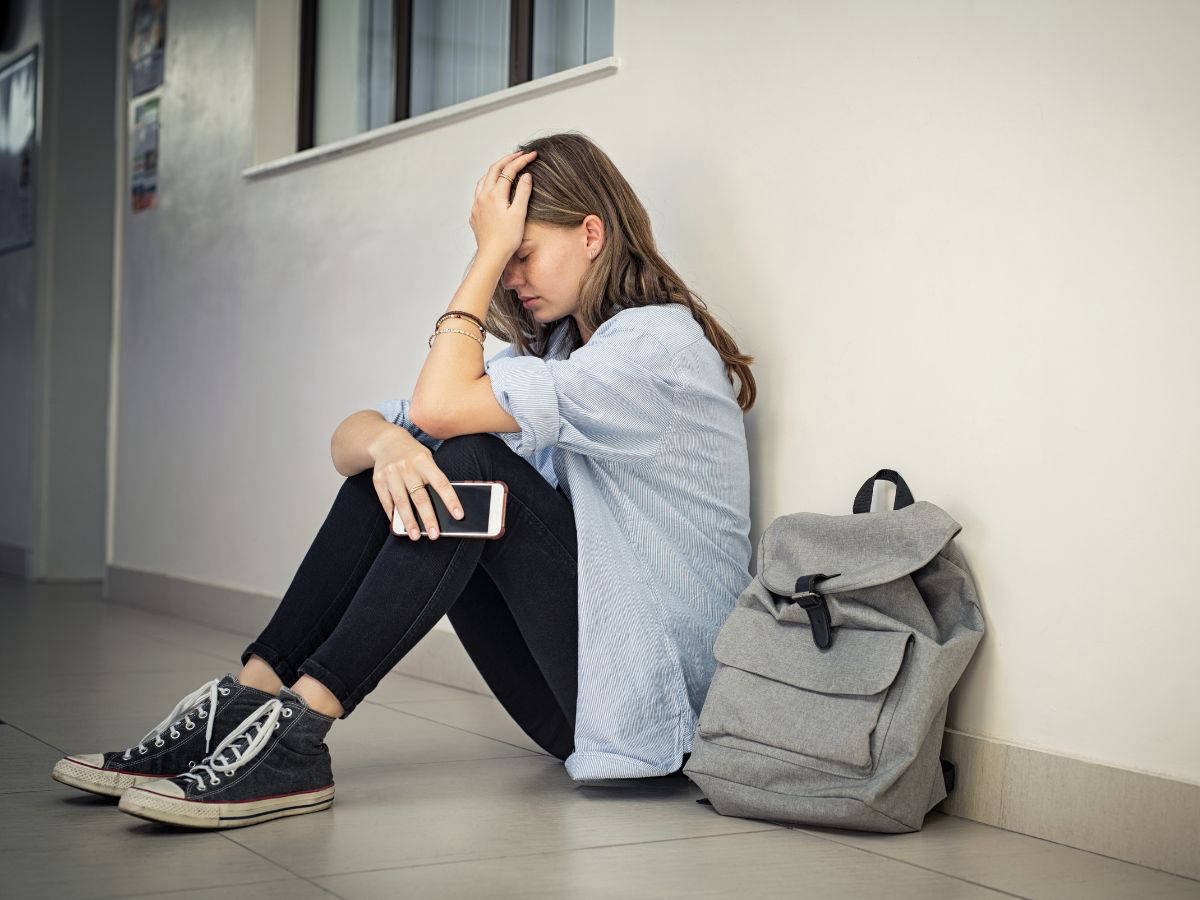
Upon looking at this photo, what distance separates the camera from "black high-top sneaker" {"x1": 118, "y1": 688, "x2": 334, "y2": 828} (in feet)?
4.83

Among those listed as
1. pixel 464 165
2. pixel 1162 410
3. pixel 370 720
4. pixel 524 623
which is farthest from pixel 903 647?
pixel 464 165

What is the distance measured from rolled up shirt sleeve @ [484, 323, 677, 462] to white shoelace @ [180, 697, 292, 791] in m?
0.43

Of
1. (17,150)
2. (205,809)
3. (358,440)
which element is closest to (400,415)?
(358,440)

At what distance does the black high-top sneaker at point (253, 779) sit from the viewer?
57.9 inches

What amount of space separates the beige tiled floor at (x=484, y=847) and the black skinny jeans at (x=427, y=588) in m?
0.16

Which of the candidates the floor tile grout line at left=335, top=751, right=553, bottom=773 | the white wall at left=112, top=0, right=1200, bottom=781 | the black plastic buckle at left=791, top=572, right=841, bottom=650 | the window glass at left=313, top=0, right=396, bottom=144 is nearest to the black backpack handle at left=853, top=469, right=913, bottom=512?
the white wall at left=112, top=0, right=1200, bottom=781

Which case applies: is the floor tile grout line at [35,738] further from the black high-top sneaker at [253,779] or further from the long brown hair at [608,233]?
the long brown hair at [608,233]

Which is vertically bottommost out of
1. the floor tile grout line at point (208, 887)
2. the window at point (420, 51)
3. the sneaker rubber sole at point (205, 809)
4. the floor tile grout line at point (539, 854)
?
the floor tile grout line at point (539, 854)

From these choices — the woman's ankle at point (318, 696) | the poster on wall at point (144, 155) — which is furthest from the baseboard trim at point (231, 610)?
the poster on wall at point (144, 155)

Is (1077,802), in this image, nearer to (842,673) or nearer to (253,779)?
(842,673)

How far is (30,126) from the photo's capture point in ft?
16.7

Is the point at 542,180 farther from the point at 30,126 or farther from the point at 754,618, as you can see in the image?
the point at 30,126

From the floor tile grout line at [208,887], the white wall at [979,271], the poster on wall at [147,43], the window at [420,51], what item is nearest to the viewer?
the floor tile grout line at [208,887]

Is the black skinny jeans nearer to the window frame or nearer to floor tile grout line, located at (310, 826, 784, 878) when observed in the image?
floor tile grout line, located at (310, 826, 784, 878)
